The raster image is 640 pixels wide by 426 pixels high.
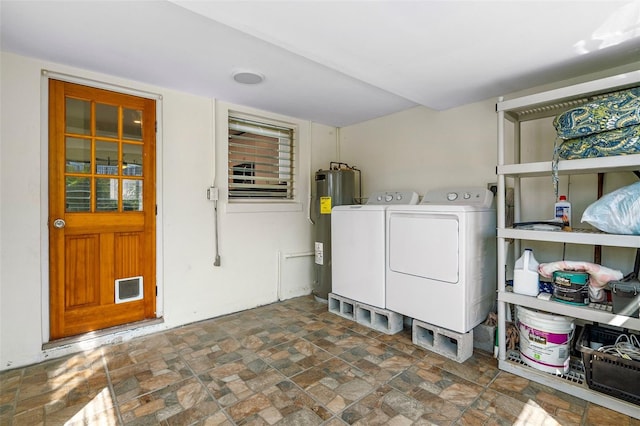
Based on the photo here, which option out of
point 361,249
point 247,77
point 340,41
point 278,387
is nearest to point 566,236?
point 361,249

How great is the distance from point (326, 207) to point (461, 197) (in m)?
1.52

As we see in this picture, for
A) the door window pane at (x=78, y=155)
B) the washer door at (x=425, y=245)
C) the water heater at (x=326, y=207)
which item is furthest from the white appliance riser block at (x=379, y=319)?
the door window pane at (x=78, y=155)

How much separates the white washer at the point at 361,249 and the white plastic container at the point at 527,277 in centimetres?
107

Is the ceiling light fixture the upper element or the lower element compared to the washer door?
upper

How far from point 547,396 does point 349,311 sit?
1.81m

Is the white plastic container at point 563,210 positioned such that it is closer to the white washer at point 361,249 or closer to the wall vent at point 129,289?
the white washer at point 361,249

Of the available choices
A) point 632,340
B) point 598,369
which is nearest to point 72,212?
point 598,369

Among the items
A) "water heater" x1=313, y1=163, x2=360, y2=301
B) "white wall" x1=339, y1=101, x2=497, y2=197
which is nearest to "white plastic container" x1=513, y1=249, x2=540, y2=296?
"white wall" x1=339, y1=101, x2=497, y2=197

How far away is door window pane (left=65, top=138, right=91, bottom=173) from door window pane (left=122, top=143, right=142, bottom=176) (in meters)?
0.26

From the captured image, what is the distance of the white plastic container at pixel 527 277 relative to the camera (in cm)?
209

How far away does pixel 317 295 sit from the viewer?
3812mm

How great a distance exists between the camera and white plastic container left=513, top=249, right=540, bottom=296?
2092mm

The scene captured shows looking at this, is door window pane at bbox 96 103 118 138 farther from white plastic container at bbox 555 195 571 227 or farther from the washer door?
white plastic container at bbox 555 195 571 227

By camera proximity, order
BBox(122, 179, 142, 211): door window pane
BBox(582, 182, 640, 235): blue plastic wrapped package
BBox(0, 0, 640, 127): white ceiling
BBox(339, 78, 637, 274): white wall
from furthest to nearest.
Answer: BBox(122, 179, 142, 211): door window pane → BBox(339, 78, 637, 274): white wall → BBox(582, 182, 640, 235): blue plastic wrapped package → BBox(0, 0, 640, 127): white ceiling
